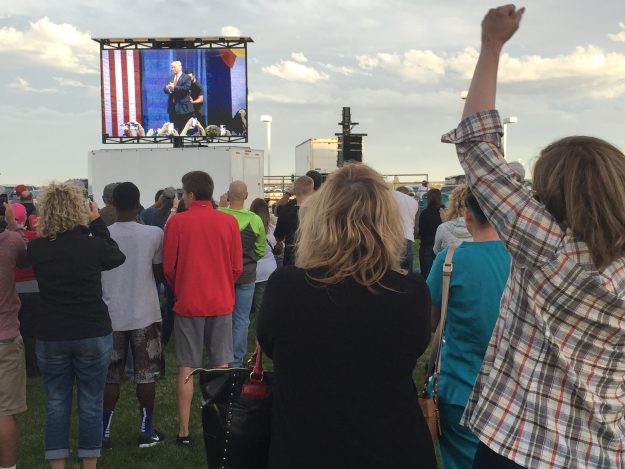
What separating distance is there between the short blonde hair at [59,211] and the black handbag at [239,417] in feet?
7.24

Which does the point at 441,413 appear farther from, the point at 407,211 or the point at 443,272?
the point at 407,211

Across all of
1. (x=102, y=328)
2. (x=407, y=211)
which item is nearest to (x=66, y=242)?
(x=102, y=328)

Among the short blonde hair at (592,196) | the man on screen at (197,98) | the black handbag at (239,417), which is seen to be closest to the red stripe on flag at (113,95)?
the man on screen at (197,98)

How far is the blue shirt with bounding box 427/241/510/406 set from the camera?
9.85 feet

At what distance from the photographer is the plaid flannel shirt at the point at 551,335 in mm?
1970

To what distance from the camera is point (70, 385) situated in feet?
15.3

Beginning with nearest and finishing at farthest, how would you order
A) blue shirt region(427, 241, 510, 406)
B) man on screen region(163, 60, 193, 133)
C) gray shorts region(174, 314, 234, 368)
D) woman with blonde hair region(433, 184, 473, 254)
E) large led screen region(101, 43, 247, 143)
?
blue shirt region(427, 241, 510, 406) → woman with blonde hair region(433, 184, 473, 254) → gray shorts region(174, 314, 234, 368) → large led screen region(101, 43, 247, 143) → man on screen region(163, 60, 193, 133)

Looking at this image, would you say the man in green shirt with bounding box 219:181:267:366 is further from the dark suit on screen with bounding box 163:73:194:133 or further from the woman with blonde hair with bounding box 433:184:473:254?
the dark suit on screen with bounding box 163:73:194:133

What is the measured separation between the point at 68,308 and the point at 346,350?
8.97 ft

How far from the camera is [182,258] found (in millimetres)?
5570

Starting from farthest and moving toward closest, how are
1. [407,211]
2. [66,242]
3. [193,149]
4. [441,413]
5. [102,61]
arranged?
[102,61] → [193,149] → [407,211] → [66,242] → [441,413]

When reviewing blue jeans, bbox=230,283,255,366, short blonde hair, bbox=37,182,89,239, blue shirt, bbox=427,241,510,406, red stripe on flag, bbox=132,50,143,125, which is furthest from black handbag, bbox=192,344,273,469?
red stripe on flag, bbox=132,50,143,125

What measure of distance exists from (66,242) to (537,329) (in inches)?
128

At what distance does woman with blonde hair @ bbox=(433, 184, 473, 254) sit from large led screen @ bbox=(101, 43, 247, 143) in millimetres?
22551
